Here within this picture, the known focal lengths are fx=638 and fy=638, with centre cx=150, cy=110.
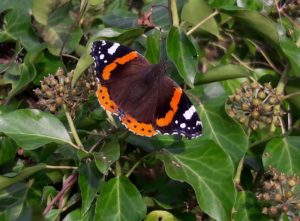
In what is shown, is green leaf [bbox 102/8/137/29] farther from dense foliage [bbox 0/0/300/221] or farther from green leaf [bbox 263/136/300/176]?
green leaf [bbox 263/136/300/176]

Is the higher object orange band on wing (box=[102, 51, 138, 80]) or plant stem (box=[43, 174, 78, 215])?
orange band on wing (box=[102, 51, 138, 80])

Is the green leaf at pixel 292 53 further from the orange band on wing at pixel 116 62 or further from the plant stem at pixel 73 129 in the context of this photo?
the plant stem at pixel 73 129

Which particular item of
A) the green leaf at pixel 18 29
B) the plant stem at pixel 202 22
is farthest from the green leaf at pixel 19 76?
the plant stem at pixel 202 22

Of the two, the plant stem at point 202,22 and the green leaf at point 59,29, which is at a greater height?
the plant stem at point 202,22

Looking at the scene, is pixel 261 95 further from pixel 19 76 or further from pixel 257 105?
pixel 19 76

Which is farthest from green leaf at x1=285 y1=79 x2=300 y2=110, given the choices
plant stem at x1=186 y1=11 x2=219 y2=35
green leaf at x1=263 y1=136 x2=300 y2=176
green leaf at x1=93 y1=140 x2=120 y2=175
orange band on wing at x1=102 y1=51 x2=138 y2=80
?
green leaf at x1=93 y1=140 x2=120 y2=175

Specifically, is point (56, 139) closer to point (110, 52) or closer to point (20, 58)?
point (110, 52)
